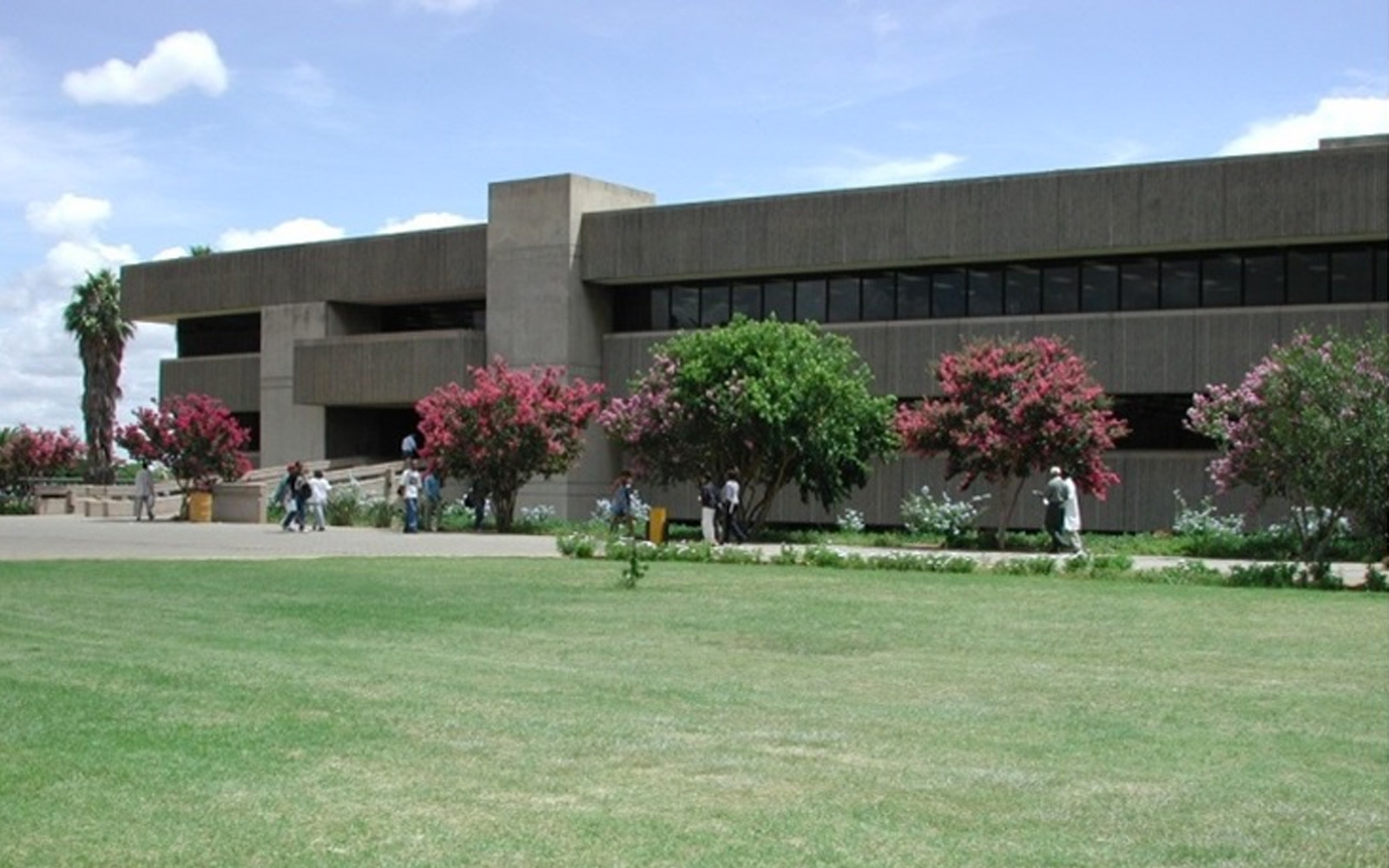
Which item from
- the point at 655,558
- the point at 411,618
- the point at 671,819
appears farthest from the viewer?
the point at 655,558

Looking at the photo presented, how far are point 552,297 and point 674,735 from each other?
38827mm

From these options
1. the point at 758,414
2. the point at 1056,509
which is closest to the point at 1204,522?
the point at 1056,509

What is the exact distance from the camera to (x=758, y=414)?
1459 inches

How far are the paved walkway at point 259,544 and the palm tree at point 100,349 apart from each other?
30.5 meters

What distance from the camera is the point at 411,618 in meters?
16.7

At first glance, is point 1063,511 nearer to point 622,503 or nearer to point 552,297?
point 622,503

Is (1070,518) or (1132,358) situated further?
(1132,358)

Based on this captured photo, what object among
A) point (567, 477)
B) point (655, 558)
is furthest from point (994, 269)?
point (655, 558)

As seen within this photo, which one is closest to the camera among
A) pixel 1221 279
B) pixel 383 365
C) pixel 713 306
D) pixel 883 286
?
pixel 1221 279

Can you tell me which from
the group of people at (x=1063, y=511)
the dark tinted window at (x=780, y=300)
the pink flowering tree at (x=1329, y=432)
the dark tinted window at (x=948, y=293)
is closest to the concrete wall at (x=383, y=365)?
the dark tinted window at (x=780, y=300)

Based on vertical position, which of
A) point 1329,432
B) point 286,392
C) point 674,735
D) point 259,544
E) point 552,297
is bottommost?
point 674,735

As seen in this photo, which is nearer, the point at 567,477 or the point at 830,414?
the point at 830,414

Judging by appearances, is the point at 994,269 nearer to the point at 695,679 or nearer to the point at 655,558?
the point at 655,558

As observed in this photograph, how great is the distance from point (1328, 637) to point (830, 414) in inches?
853
